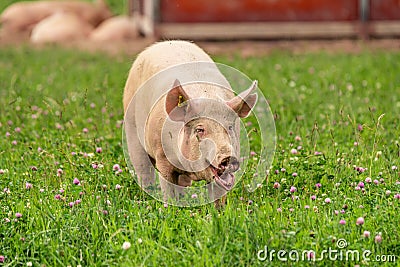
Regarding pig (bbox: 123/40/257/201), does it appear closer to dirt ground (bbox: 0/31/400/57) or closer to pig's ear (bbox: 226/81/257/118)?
pig's ear (bbox: 226/81/257/118)

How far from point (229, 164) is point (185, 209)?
0.52 metres

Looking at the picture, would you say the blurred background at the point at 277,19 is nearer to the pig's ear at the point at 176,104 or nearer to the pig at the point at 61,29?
the pig at the point at 61,29

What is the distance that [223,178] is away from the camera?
448cm

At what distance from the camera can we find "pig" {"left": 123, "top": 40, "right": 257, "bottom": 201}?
14.7ft

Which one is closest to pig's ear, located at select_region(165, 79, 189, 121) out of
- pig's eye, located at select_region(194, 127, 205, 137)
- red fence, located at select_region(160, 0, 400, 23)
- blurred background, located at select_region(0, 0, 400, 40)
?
pig's eye, located at select_region(194, 127, 205, 137)

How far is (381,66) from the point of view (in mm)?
10352

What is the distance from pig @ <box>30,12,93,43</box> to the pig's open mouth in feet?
38.2

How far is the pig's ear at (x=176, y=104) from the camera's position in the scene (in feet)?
15.2

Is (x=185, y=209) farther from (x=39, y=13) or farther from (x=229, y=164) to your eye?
(x=39, y=13)
